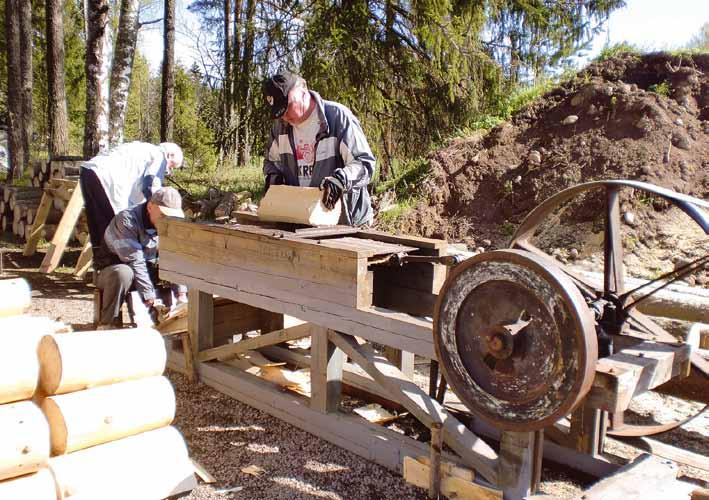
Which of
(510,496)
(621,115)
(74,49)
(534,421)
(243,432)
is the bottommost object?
(243,432)

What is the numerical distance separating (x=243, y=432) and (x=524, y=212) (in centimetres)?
568

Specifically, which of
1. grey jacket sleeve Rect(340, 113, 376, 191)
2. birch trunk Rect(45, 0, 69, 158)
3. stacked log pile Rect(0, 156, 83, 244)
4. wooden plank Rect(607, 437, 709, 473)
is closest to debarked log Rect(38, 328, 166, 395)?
grey jacket sleeve Rect(340, 113, 376, 191)

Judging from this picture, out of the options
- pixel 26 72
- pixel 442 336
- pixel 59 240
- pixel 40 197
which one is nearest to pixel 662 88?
pixel 442 336

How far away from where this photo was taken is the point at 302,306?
374cm

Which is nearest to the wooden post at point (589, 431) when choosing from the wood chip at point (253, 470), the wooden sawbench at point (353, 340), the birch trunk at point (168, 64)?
the wooden sawbench at point (353, 340)

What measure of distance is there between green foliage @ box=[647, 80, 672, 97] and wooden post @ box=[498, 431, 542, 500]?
8.10 meters

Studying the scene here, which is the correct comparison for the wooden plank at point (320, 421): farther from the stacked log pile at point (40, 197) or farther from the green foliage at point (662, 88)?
the green foliage at point (662, 88)

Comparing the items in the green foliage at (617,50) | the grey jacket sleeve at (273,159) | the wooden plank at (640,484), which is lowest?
the wooden plank at (640,484)

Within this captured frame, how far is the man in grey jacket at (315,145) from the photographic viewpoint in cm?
448

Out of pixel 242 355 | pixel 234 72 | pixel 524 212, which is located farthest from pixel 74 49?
pixel 242 355

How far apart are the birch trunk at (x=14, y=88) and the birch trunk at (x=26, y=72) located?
10 cm

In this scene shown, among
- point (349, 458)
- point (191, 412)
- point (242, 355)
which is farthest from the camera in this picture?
point (242, 355)

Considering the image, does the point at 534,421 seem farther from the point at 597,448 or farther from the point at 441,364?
the point at 597,448

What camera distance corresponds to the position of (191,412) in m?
4.32
